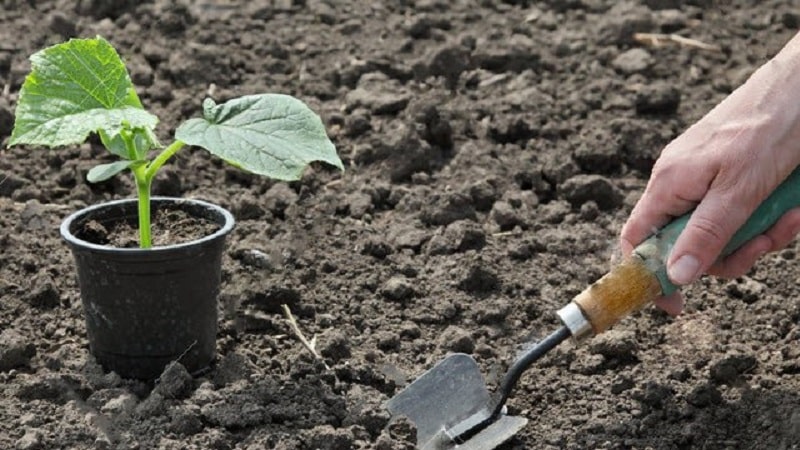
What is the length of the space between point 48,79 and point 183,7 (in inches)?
81.1

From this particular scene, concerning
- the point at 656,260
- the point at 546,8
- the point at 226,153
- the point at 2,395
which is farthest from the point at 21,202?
the point at 546,8

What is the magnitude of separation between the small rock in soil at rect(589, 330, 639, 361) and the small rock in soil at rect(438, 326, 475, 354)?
0.96 ft

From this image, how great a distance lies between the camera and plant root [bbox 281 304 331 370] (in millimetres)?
3253

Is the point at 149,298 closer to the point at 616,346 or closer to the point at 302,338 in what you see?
the point at 302,338

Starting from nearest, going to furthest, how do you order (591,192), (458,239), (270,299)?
1. (270,299)
2. (458,239)
3. (591,192)

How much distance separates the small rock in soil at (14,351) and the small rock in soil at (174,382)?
340mm

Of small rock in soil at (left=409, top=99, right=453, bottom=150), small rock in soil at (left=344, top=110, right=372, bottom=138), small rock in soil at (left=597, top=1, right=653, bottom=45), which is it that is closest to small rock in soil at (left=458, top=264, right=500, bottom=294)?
small rock in soil at (left=409, top=99, right=453, bottom=150)

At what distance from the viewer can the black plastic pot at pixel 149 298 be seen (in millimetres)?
3008

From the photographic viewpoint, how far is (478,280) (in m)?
3.61

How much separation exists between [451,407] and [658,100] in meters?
1.75

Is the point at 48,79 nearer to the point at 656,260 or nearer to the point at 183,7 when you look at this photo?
the point at 656,260

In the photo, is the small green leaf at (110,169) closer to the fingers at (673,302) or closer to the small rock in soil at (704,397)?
the fingers at (673,302)

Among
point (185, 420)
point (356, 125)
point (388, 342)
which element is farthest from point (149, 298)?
point (356, 125)

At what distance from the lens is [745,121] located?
2.91 metres
